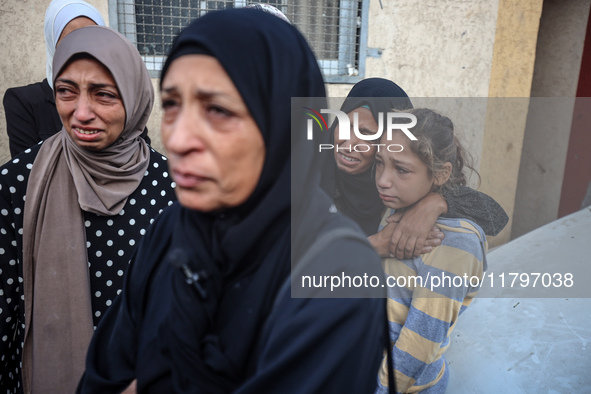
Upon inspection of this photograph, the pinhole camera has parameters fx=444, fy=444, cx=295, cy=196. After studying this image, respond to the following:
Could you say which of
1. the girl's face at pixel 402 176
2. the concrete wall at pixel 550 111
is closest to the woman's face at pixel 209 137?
the girl's face at pixel 402 176

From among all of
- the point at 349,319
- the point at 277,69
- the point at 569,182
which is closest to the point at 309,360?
the point at 349,319

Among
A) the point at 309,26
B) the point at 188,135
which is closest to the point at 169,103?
the point at 188,135

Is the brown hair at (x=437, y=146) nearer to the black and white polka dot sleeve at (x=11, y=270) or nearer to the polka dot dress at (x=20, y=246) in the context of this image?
the polka dot dress at (x=20, y=246)

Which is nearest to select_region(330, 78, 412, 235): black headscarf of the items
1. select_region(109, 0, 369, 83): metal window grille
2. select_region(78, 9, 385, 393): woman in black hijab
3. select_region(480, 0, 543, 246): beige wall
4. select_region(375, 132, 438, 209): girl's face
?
select_region(375, 132, 438, 209): girl's face

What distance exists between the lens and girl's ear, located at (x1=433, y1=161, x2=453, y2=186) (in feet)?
5.35

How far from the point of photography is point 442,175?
164cm

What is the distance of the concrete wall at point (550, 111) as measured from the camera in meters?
5.04

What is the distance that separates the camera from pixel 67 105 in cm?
170

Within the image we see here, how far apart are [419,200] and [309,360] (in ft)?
3.28

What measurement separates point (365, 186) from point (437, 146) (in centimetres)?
32

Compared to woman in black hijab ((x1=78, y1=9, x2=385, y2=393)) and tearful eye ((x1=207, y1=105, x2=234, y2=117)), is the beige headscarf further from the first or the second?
tearful eye ((x1=207, y1=105, x2=234, y2=117))

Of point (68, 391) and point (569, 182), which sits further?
point (569, 182)

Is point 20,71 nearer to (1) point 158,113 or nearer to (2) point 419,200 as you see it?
(1) point 158,113

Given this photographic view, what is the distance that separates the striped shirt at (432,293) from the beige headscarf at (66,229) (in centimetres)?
117
